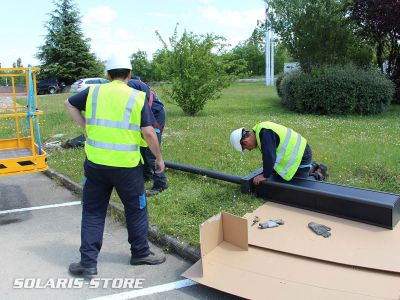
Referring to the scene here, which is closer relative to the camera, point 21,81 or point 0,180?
point 21,81

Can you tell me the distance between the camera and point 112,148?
11.8 feet

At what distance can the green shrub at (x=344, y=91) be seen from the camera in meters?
13.5

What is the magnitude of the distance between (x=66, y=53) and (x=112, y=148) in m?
38.1

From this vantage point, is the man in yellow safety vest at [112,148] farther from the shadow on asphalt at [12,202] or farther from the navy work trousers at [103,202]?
the shadow on asphalt at [12,202]

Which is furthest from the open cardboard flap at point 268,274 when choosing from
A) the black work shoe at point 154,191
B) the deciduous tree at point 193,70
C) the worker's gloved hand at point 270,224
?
the deciduous tree at point 193,70

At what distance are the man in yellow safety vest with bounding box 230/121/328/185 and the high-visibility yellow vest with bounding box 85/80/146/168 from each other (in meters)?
1.68

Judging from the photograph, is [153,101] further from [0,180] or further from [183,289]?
[0,180]

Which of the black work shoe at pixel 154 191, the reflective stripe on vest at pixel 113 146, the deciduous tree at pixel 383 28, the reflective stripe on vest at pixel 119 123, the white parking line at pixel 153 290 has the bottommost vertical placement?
the white parking line at pixel 153 290

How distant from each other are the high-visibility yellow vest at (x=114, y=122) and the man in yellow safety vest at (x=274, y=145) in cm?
168

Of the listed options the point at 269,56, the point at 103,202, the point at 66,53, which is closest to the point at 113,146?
the point at 103,202

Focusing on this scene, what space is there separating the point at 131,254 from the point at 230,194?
168 cm

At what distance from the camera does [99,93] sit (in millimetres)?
3590

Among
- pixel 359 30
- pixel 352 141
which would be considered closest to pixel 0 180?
pixel 352 141

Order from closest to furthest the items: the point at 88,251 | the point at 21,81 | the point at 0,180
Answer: the point at 88,251
the point at 21,81
the point at 0,180
